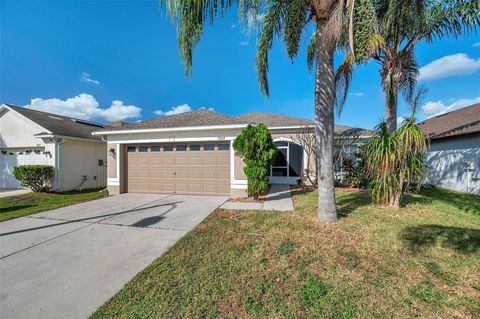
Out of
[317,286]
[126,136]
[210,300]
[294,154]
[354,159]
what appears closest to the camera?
[210,300]

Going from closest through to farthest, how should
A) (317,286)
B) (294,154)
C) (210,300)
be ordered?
(210,300) → (317,286) → (294,154)

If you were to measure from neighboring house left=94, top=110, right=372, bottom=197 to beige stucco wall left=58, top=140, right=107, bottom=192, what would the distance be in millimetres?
3265

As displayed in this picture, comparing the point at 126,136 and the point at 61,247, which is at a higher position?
the point at 126,136

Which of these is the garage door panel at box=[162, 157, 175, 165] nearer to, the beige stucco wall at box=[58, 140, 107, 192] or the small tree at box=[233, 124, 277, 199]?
the small tree at box=[233, 124, 277, 199]

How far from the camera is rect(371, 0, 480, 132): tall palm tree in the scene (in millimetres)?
7023

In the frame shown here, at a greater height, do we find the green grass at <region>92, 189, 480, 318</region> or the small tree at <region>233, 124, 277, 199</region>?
the small tree at <region>233, 124, 277, 199</region>

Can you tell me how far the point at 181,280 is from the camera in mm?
3070

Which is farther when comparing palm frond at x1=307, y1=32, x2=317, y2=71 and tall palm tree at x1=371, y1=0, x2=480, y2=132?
palm frond at x1=307, y1=32, x2=317, y2=71

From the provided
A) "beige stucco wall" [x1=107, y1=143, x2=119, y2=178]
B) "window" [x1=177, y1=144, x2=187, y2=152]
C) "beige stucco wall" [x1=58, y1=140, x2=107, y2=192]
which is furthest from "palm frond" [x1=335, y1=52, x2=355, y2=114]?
"beige stucco wall" [x1=58, y1=140, x2=107, y2=192]

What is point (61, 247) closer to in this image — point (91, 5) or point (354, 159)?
point (91, 5)

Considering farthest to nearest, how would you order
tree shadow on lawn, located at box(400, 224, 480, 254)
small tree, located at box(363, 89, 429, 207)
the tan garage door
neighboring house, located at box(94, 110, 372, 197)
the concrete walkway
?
the tan garage door → neighboring house, located at box(94, 110, 372, 197) → the concrete walkway → small tree, located at box(363, 89, 429, 207) → tree shadow on lawn, located at box(400, 224, 480, 254)

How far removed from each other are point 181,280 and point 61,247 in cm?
313

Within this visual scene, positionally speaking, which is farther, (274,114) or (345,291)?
(274,114)

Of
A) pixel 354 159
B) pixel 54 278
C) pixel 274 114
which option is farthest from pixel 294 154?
pixel 54 278
